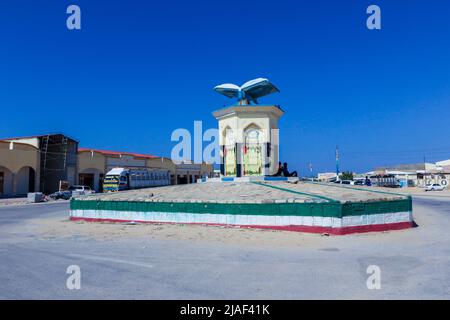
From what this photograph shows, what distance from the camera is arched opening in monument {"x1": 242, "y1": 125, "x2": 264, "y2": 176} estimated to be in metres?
20.4

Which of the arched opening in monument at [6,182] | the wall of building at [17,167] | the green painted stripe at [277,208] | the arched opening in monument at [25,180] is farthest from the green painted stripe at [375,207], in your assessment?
the arched opening in monument at [25,180]

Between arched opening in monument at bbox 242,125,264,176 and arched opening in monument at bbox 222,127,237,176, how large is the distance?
591mm

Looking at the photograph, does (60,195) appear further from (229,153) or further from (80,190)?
(229,153)

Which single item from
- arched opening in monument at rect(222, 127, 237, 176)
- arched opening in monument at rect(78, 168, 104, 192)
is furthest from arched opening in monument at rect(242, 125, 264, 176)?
arched opening in monument at rect(78, 168, 104, 192)

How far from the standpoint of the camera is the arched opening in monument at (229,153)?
2067 cm

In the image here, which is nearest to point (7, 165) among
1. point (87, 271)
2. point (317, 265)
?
point (87, 271)

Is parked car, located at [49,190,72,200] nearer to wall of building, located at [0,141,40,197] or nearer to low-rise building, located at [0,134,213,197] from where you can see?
low-rise building, located at [0,134,213,197]

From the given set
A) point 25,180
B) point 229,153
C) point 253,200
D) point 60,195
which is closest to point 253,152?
point 229,153

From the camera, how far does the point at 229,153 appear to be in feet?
69.0

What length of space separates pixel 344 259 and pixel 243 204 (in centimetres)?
525

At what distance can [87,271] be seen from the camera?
711 centimetres

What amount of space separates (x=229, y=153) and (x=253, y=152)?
4.76ft
